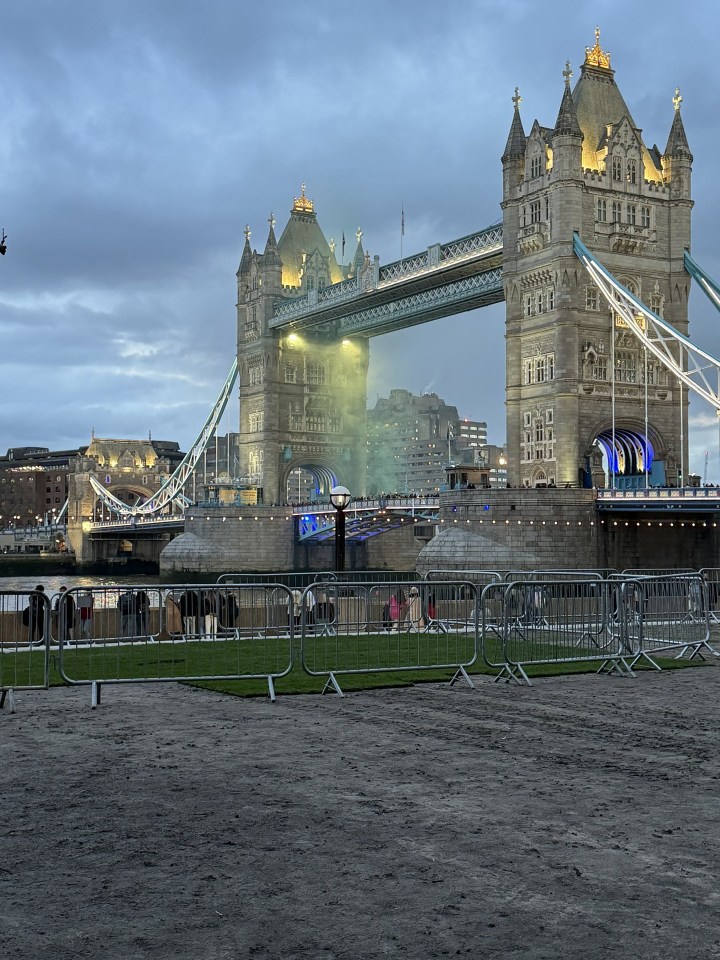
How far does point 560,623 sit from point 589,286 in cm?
4620

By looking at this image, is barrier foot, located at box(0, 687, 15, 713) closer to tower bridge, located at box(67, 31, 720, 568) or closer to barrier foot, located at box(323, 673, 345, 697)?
barrier foot, located at box(323, 673, 345, 697)

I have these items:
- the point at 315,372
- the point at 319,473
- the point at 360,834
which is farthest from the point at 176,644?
the point at 319,473

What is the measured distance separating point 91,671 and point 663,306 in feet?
178

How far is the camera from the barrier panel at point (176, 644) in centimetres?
1454

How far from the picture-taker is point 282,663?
54.2 feet

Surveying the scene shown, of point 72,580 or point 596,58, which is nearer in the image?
point 596,58

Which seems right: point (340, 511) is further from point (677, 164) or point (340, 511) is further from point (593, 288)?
point (677, 164)

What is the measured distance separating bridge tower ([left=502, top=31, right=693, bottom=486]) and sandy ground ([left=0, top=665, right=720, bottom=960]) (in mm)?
49605

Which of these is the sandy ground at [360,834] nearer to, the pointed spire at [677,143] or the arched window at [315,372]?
the pointed spire at [677,143]

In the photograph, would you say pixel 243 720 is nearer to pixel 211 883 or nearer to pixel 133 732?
pixel 133 732

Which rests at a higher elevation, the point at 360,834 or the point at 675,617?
the point at 675,617

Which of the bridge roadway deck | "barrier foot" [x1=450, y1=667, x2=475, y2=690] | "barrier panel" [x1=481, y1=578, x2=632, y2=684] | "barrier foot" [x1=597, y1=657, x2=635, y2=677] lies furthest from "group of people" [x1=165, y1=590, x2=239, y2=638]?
the bridge roadway deck

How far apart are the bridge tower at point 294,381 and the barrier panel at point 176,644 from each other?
70.5 meters

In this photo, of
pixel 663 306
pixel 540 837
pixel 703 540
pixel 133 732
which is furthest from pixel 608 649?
pixel 663 306
